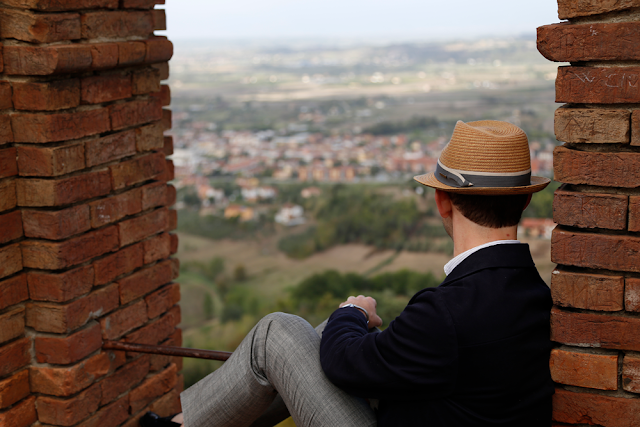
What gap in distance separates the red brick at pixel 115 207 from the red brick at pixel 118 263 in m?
0.12

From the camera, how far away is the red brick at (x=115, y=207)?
2010 mm

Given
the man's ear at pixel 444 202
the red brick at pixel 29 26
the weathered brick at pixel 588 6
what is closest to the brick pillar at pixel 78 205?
the red brick at pixel 29 26

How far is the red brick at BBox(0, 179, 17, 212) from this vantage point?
5.95 ft

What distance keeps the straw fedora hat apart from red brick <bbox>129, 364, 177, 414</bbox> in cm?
148

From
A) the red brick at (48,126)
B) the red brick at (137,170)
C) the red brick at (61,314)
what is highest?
the red brick at (48,126)

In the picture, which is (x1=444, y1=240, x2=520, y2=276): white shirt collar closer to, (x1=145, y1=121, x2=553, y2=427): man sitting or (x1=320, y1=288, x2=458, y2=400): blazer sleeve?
(x1=145, y1=121, x2=553, y2=427): man sitting

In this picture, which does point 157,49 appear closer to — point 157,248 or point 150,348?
point 157,248

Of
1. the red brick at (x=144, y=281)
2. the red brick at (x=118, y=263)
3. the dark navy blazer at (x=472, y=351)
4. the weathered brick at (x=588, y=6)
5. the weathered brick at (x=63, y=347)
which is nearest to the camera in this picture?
the weathered brick at (x=588, y=6)

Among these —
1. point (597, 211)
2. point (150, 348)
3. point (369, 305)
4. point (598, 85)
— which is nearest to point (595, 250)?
point (597, 211)

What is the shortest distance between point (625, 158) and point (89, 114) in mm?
1561

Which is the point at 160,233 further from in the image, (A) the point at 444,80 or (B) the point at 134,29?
(A) the point at 444,80

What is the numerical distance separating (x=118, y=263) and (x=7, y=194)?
448 mm

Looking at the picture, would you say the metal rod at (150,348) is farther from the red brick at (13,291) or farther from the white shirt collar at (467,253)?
the white shirt collar at (467,253)

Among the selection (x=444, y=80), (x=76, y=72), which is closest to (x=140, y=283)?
(x=76, y=72)
